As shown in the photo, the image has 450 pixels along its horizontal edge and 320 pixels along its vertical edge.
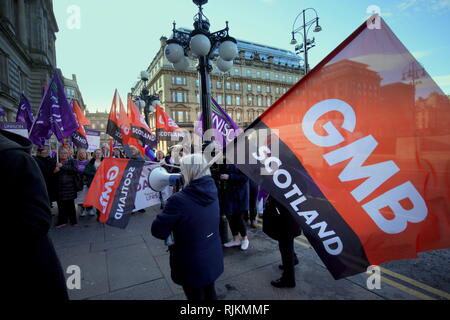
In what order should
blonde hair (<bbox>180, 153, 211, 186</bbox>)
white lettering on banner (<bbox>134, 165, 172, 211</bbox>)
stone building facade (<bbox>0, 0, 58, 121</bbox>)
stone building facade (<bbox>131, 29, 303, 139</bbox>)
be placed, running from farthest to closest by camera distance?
stone building facade (<bbox>131, 29, 303, 139</bbox>), stone building facade (<bbox>0, 0, 58, 121</bbox>), white lettering on banner (<bbox>134, 165, 172, 211</bbox>), blonde hair (<bbox>180, 153, 211, 186</bbox>)

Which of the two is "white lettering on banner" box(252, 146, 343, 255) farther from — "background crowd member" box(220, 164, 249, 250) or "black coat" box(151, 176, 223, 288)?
"background crowd member" box(220, 164, 249, 250)

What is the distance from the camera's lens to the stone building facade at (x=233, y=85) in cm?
4931

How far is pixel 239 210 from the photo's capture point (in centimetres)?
441

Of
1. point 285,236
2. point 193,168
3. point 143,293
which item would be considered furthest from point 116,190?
point 285,236

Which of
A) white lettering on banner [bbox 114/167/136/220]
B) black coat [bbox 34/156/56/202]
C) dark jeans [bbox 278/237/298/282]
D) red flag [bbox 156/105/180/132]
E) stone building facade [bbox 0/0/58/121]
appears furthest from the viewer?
stone building facade [bbox 0/0/58/121]

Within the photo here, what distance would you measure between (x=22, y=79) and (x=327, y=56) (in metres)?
30.6

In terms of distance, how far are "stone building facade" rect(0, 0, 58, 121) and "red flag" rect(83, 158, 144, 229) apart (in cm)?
1833

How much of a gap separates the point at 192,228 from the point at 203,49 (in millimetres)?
4188

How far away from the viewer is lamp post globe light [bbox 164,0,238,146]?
4.71 meters

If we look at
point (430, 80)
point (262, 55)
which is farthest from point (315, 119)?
point (262, 55)

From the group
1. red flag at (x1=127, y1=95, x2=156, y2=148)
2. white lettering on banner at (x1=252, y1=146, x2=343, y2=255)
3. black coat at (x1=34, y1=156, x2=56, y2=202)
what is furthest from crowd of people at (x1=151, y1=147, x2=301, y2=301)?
red flag at (x1=127, y1=95, x2=156, y2=148)

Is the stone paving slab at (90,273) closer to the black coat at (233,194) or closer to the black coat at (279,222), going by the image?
the black coat at (233,194)

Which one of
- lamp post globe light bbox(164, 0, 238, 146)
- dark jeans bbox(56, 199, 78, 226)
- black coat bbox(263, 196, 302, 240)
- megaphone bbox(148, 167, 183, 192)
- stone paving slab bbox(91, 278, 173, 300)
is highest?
lamp post globe light bbox(164, 0, 238, 146)
